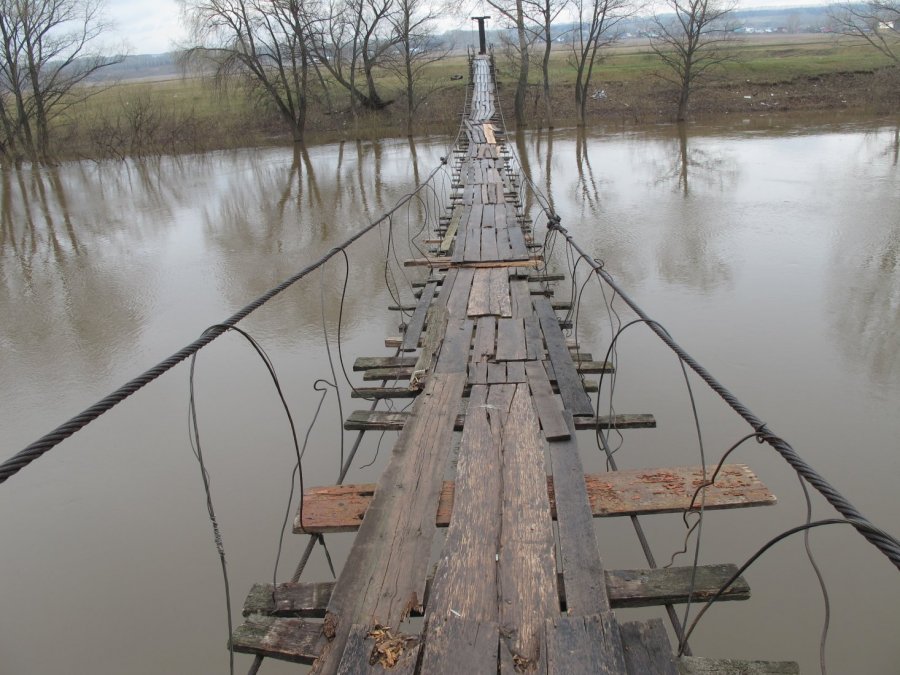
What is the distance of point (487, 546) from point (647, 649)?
0.53m

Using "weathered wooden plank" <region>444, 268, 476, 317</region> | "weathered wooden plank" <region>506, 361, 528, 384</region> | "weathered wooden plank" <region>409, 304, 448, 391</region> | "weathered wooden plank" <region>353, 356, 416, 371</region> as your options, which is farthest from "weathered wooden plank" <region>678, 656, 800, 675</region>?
"weathered wooden plank" <region>444, 268, 476, 317</region>

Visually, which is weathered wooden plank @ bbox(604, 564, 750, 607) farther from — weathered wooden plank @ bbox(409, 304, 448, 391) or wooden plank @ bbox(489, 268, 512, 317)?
wooden plank @ bbox(489, 268, 512, 317)

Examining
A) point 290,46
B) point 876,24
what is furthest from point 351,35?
point 876,24

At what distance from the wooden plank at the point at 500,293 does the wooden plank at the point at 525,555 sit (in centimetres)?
155

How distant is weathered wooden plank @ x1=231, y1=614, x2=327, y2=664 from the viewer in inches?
63.5

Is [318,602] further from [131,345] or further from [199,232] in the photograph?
[199,232]

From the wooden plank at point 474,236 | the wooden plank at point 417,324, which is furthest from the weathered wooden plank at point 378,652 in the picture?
the wooden plank at point 474,236

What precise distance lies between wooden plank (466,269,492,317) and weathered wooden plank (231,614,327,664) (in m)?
2.58

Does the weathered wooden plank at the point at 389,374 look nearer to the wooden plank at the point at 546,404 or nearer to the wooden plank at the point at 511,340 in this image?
the wooden plank at the point at 511,340

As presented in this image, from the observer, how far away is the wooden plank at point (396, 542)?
1.70 m

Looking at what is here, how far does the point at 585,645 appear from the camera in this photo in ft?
5.04

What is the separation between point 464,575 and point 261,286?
19.7 feet

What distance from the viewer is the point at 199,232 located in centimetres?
980

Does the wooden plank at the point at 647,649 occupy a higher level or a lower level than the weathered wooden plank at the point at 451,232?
lower
